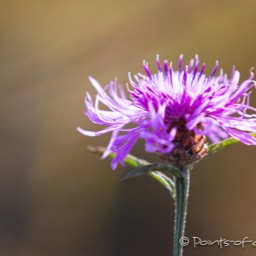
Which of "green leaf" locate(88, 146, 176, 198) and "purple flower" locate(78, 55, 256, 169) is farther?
"purple flower" locate(78, 55, 256, 169)

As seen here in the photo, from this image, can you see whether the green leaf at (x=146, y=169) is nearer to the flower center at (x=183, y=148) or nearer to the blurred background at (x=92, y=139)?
the flower center at (x=183, y=148)

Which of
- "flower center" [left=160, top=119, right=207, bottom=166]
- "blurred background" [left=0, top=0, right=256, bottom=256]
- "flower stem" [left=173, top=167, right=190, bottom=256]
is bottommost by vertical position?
"flower stem" [left=173, top=167, right=190, bottom=256]

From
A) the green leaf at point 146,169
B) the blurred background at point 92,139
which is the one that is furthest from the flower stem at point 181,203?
the blurred background at point 92,139

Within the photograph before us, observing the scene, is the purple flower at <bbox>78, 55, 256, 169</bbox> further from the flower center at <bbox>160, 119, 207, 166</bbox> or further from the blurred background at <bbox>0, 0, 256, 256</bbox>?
the blurred background at <bbox>0, 0, 256, 256</bbox>

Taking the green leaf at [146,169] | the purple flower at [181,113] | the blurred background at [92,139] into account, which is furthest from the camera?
the blurred background at [92,139]

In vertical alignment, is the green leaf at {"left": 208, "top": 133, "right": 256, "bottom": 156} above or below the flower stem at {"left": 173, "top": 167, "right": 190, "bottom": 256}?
above

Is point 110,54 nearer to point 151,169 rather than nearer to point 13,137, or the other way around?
point 13,137

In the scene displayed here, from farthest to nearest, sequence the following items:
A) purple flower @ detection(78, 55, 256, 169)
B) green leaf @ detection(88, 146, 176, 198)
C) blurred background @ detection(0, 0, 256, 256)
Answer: blurred background @ detection(0, 0, 256, 256)
purple flower @ detection(78, 55, 256, 169)
green leaf @ detection(88, 146, 176, 198)

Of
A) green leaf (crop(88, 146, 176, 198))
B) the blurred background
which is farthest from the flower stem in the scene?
the blurred background

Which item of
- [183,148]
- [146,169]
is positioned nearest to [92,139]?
[183,148]
